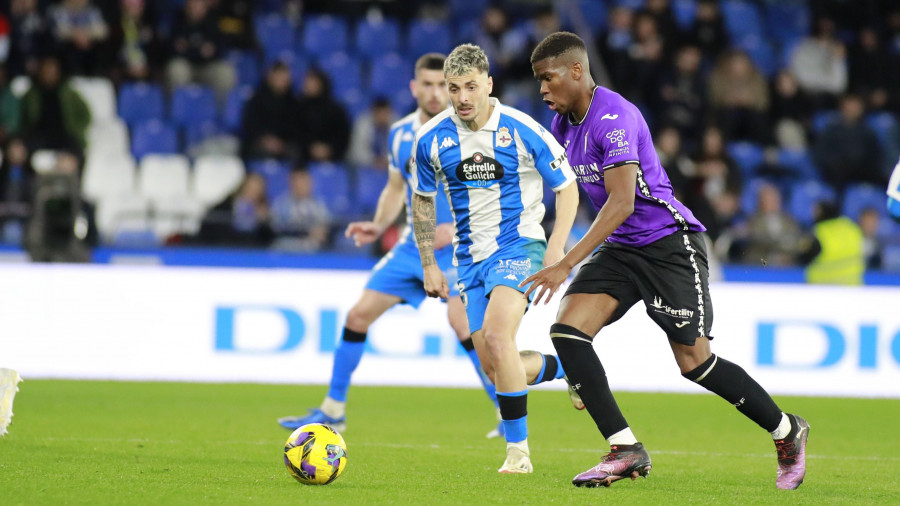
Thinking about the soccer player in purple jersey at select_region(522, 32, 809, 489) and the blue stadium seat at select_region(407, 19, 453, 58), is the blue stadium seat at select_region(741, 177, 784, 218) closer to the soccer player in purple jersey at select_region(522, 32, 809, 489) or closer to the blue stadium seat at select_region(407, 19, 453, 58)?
the blue stadium seat at select_region(407, 19, 453, 58)

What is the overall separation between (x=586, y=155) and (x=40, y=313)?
6.88 m

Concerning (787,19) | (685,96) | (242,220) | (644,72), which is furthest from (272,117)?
(787,19)

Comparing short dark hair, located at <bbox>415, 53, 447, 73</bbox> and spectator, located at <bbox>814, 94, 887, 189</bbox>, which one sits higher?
short dark hair, located at <bbox>415, 53, 447, 73</bbox>

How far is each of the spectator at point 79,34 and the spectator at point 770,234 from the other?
8.12 metres

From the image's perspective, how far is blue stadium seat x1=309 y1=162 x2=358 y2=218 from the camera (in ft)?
47.6

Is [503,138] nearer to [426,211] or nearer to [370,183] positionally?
[426,211]

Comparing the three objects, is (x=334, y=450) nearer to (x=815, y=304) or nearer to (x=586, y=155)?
(x=586, y=155)

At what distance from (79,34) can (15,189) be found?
9.23 feet

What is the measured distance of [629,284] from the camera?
586cm

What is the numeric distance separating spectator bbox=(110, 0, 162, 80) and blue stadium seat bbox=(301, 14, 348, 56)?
2.04m

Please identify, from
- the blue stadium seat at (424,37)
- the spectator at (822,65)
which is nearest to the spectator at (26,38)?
the blue stadium seat at (424,37)

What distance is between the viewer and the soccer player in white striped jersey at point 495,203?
6.12m

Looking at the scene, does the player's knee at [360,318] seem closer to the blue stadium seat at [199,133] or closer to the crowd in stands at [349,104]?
the crowd in stands at [349,104]

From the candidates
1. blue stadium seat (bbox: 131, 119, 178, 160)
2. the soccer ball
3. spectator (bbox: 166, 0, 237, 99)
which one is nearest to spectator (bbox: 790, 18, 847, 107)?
spectator (bbox: 166, 0, 237, 99)
